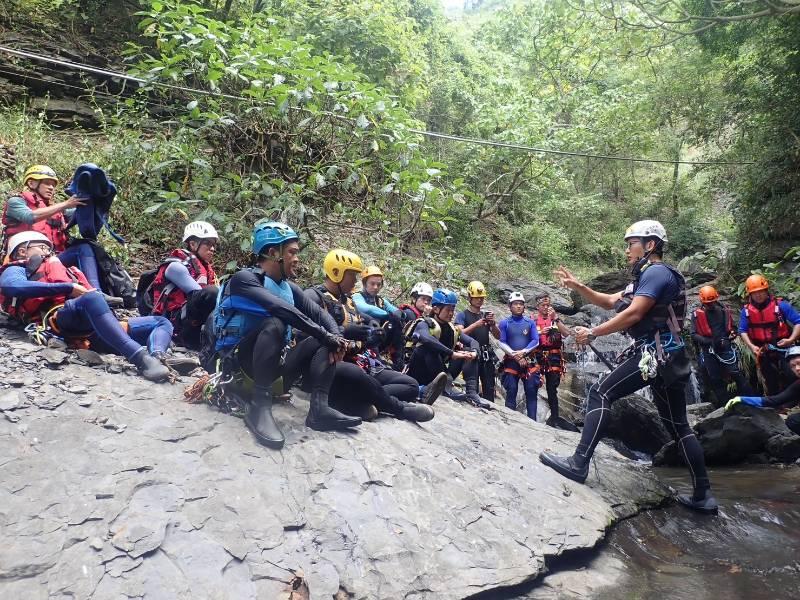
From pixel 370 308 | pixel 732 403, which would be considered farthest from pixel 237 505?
pixel 732 403

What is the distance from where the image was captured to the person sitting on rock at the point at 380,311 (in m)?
5.93

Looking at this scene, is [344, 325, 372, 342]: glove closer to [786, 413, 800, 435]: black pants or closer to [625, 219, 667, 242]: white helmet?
[625, 219, 667, 242]: white helmet

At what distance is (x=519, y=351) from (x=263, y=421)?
16.3 feet

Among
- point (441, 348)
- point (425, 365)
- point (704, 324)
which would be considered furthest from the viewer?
point (704, 324)

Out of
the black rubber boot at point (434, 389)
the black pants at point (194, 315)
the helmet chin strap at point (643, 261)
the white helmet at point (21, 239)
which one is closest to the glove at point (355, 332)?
the black rubber boot at point (434, 389)

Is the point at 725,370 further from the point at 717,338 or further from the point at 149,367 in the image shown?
the point at 149,367

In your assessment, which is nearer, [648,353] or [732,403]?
[648,353]

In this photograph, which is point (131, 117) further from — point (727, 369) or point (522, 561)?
point (727, 369)

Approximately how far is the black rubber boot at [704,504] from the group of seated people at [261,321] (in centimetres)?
189

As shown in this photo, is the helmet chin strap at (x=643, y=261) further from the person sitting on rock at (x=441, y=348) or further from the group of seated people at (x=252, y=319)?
the person sitting on rock at (x=441, y=348)

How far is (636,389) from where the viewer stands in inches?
191

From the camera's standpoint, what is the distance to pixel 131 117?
359 inches

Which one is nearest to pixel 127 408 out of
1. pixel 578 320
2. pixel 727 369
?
pixel 727 369

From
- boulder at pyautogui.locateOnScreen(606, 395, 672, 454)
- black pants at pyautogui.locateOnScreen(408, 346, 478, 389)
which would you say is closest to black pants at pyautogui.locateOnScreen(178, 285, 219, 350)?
black pants at pyautogui.locateOnScreen(408, 346, 478, 389)
